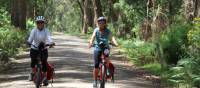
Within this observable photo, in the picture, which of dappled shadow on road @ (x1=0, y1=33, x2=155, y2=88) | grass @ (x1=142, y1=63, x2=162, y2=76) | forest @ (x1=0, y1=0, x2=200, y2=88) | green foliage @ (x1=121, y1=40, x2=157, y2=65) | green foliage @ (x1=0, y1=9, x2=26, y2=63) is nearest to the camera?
forest @ (x1=0, y1=0, x2=200, y2=88)

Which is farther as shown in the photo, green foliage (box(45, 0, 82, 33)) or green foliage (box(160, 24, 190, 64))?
green foliage (box(45, 0, 82, 33))

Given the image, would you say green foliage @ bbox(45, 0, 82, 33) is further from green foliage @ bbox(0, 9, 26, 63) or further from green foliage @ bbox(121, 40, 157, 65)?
green foliage @ bbox(121, 40, 157, 65)

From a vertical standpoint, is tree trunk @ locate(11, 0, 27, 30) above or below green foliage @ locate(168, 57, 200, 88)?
above

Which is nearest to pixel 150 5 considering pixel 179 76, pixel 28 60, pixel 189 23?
pixel 28 60

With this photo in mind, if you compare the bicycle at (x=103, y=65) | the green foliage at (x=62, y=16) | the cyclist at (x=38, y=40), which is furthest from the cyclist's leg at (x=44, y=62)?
the green foliage at (x=62, y=16)

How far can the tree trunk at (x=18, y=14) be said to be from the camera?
3688cm

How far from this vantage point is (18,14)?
37000 millimetres

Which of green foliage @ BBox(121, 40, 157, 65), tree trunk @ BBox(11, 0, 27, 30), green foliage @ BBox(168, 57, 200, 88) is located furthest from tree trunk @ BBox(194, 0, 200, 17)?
tree trunk @ BBox(11, 0, 27, 30)

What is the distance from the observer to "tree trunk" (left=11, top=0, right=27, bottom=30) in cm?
3688

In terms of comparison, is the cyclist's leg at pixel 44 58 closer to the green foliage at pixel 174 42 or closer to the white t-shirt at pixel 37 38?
the white t-shirt at pixel 37 38

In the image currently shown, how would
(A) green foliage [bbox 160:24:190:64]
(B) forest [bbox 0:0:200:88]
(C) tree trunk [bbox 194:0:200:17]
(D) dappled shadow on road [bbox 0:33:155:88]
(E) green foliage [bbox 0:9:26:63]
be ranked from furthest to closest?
(E) green foliage [bbox 0:9:26:63] → (C) tree trunk [bbox 194:0:200:17] → (A) green foliage [bbox 160:24:190:64] → (D) dappled shadow on road [bbox 0:33:155:88] → (B) forest [bbox 0:0:200:88]

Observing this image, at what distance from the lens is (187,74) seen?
14.7m

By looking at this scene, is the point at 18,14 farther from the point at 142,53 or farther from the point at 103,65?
the point at 103,65

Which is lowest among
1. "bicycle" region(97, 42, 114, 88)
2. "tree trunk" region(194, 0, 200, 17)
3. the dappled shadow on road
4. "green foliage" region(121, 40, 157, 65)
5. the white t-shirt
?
the dappled shadow on road
